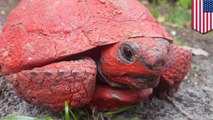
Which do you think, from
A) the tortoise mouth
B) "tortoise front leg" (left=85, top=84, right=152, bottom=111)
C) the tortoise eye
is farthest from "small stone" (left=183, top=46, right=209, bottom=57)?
the tortoise eye

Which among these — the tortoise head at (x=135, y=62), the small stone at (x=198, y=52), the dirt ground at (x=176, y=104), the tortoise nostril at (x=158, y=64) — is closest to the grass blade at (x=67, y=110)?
the dirt ground at (x=176, y=104)

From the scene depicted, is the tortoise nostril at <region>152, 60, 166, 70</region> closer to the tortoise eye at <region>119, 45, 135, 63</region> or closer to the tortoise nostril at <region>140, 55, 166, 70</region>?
the tortoise nostril at <region>140, 55, 166, 70</region>

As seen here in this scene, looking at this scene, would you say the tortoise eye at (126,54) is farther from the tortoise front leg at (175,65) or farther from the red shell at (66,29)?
the tortoise front leg at (175,65)

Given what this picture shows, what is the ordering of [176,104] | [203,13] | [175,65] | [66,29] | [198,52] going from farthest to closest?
[203,13] < [198,52] < [176,104] < [175,65] < [66,29]

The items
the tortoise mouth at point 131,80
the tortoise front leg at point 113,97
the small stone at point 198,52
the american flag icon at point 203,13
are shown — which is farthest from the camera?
the american flag icon at point 203,13

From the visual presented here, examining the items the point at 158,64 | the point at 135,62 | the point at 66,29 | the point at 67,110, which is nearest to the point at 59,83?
the point at 67,110

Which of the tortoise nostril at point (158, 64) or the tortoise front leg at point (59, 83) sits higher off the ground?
the tortoise nostril at point (158, 64)

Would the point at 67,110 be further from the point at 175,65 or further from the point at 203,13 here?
the point at 203,13
